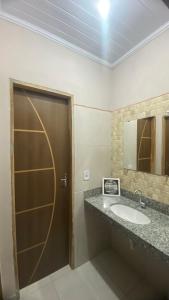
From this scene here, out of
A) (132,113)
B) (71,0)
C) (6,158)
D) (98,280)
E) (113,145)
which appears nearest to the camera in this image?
(71,0)

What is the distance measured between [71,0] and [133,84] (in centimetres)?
97

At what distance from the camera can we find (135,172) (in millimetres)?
1702

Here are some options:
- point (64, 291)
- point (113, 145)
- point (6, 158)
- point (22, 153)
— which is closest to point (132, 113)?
point (113, 145)

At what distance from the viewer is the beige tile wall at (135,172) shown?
142 centimetres

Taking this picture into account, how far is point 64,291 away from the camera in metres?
1.49

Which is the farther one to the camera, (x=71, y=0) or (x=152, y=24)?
(x=152, y=24)

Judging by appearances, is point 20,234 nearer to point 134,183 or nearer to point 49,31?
point 134,183

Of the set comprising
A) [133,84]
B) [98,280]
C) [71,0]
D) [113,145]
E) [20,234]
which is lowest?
[98,280]

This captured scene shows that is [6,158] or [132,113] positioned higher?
[132,113]

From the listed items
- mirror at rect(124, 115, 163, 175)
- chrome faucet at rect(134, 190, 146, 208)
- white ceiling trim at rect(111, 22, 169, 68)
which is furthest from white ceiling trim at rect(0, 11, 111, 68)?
chrome faucet at rect(134, 190, 146, 208)

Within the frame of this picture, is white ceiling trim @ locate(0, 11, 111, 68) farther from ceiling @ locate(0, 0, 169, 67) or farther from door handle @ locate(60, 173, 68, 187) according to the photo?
door handle @ locate(60, 173, 68, 187)

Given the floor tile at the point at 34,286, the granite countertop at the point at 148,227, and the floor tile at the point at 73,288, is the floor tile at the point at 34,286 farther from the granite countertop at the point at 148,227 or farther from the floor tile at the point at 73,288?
the granite countertop at the point at 148,227

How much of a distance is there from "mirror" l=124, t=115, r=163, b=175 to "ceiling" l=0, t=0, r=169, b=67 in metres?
0.84

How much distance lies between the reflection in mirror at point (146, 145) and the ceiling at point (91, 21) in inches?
33.7
